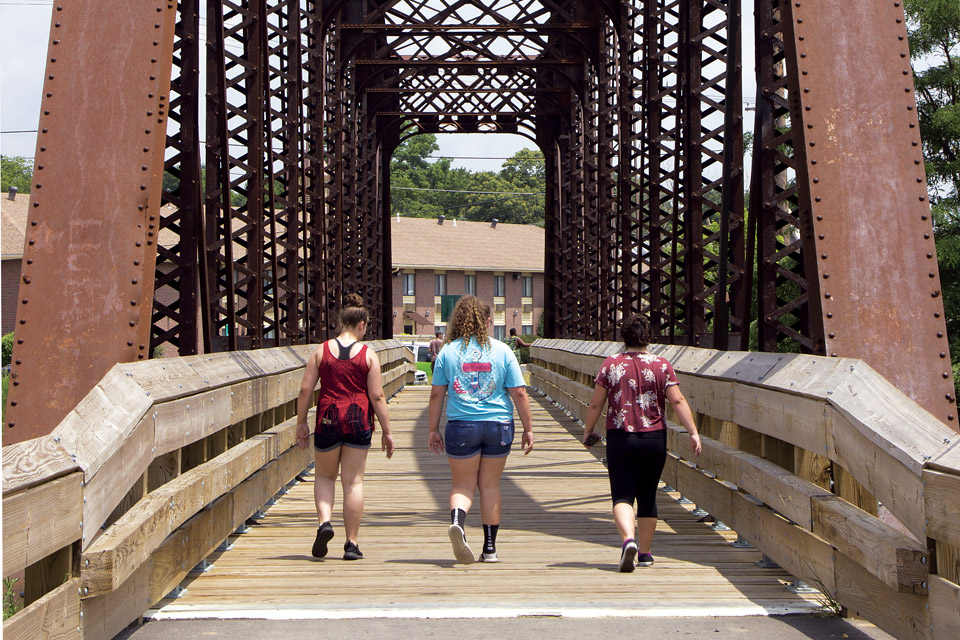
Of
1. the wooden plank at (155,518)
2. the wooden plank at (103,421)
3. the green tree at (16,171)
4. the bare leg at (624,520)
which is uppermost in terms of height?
the green tree at (16,171)

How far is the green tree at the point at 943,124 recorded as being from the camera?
29.3 meters

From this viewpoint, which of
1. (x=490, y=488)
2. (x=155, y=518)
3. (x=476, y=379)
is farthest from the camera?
(x=490, y=488)

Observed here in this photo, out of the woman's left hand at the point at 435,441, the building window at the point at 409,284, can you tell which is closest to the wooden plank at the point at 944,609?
the woman's left hand at the point at 435,441

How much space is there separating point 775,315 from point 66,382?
4.48 m

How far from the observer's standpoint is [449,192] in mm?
105812

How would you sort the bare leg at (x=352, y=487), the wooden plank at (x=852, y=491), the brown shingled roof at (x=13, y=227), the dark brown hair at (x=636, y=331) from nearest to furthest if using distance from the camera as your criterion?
the wooden plank at (x=852, y=491)
the dark brown hair at (x=636, y=331)
the bare leg at (x=352, y=487)
the brown shingled roof at (x=13, y=227)

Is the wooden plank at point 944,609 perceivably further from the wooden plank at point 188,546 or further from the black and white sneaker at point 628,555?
the wooden plank at point 188,546

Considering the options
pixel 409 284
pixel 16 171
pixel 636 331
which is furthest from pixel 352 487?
pixel 16 171

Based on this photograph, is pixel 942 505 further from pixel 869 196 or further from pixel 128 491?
pixel 128 491

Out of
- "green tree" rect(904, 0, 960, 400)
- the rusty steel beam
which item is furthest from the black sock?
"green tree" rect(904, 0, 960, 400)

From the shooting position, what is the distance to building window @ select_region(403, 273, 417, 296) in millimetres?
73812

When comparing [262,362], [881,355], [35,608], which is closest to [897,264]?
[881,355]

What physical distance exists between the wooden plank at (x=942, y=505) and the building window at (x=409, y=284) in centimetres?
6990

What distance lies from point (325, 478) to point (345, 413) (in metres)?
0.50
